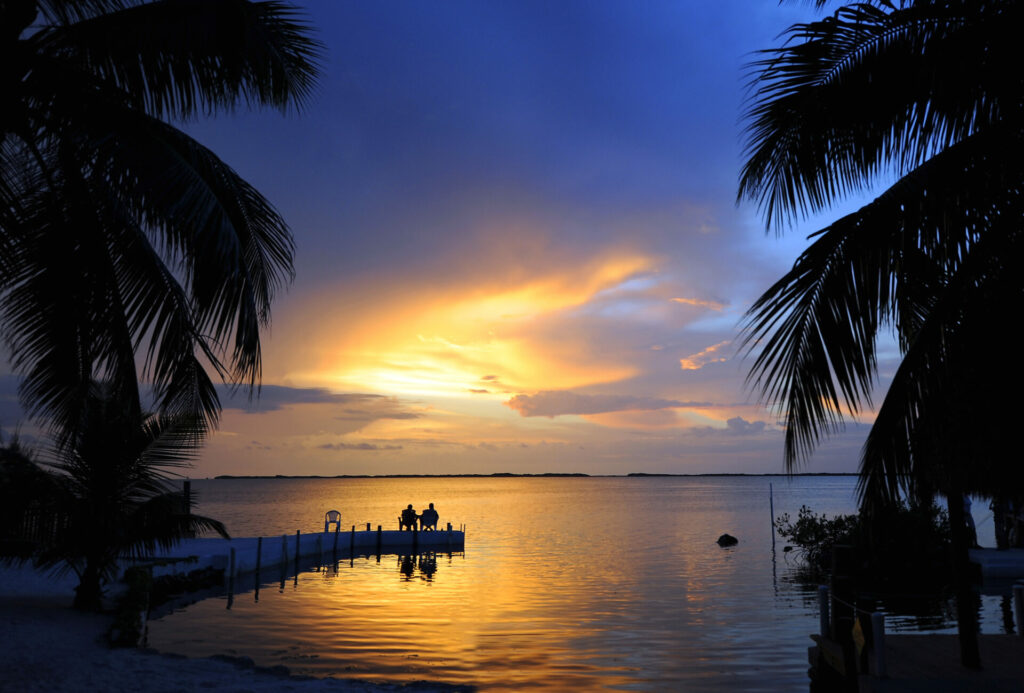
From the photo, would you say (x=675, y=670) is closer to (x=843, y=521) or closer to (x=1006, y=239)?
(x=1006, y=239)

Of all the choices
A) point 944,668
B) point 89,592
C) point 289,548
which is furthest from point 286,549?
point 944,668

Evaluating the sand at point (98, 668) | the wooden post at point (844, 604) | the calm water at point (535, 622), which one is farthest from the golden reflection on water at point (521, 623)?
the wooden post at point (844, 604)

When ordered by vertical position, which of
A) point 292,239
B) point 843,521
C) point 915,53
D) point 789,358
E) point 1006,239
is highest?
point 915,53

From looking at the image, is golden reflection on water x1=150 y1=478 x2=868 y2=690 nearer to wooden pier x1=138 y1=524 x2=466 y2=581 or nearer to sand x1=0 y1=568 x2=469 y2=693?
wooden pier x1=138 y1=524 x2=466 y2=581

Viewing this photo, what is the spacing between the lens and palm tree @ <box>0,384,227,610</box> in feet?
56.2

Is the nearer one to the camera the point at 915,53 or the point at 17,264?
the point at 915,53

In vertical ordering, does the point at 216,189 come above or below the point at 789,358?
above

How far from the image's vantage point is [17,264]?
24.5 ft

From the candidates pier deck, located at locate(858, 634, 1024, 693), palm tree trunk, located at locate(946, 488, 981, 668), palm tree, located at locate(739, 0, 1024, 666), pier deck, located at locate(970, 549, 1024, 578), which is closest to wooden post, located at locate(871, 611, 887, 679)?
pier deck, located at locate(858, 634, 1024, 693)

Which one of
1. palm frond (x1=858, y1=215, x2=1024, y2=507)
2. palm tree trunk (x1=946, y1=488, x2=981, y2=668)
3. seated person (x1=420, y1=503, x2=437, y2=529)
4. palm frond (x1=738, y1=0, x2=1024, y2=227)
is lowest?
seated person (x1=420, y1=503, x2=437, y2=529)

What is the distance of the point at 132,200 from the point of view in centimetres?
793

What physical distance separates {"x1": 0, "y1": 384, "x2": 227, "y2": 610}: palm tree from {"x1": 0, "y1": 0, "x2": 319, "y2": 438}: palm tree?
9.29 metres

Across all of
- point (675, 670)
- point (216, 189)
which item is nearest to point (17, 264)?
point (216, 189)

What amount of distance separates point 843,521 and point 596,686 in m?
25.1
